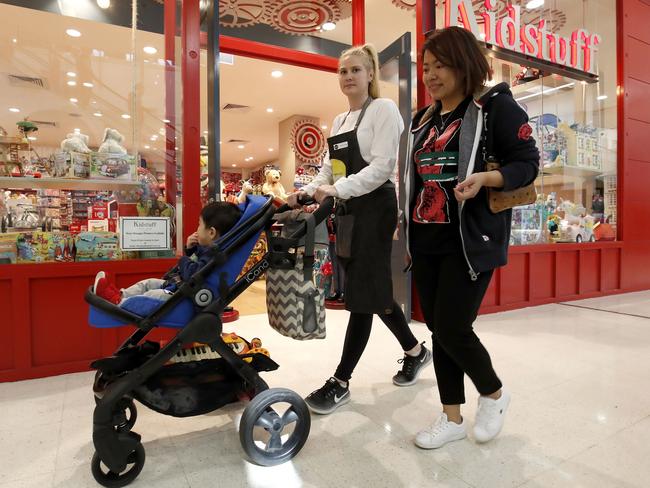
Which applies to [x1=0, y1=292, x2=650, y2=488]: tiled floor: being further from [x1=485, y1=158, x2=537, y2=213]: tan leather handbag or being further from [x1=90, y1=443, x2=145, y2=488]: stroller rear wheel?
[x1=485, y1=158, x2=537, y2=213]: tan leather handbag

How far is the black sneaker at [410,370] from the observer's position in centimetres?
208

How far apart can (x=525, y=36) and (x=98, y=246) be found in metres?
3.86

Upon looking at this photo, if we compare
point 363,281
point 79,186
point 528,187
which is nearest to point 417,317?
point 363,281

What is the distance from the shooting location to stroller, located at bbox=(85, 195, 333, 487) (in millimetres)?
1262

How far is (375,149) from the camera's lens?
5.40ft

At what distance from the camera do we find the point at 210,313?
1.36 m

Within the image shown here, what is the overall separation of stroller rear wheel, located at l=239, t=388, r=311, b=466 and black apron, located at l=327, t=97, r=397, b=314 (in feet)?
1.48

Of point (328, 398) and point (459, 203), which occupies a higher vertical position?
point (459, 203)

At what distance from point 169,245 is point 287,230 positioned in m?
1.33

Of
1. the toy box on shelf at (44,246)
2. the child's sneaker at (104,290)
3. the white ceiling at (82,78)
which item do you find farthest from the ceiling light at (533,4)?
the child's sneaker at (104,290)

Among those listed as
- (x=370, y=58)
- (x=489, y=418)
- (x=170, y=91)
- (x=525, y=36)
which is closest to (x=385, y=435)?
(x=489, y=418)

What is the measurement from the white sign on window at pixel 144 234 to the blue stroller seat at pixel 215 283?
46.7 inches

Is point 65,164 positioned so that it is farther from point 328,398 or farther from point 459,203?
point 459,203

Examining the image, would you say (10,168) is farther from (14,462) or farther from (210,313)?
(210,313)
